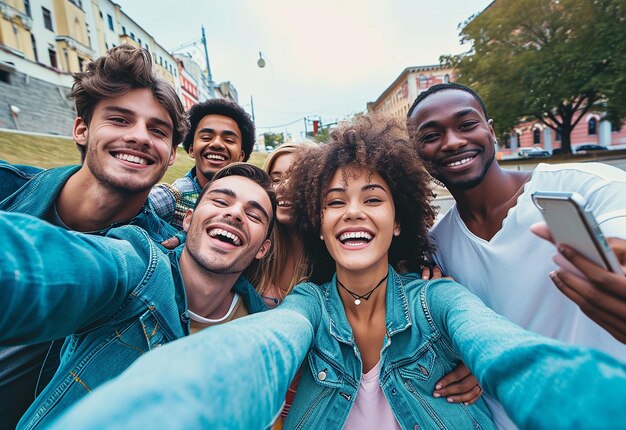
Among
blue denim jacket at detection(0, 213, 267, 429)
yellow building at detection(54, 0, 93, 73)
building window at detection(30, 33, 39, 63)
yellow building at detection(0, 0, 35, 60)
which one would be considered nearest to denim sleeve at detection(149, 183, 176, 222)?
blue denim jacket at detection(0, 213, 267, 429)

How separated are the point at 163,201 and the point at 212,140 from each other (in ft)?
4.21

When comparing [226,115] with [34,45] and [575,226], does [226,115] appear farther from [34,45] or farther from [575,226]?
[34,45]

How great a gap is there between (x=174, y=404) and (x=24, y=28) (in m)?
34.8

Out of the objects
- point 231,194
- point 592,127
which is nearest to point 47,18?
point 231,194

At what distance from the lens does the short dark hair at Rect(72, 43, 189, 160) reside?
95.9 inches

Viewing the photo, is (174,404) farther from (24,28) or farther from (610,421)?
(24,28)

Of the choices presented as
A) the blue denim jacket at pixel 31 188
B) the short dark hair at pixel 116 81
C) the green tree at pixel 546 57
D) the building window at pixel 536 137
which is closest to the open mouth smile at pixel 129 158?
the blue denim jacket at pixel 31 188

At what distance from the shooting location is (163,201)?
327cm

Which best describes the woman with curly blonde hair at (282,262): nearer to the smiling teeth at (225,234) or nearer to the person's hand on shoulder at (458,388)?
the smiling teeth at (225,234)

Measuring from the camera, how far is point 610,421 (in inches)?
26.3

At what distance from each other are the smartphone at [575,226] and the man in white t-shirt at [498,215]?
0.51 m

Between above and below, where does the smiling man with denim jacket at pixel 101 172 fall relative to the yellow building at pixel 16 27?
below

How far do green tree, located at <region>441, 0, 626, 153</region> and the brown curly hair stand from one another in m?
21.3

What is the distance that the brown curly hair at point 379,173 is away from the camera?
219 cm
